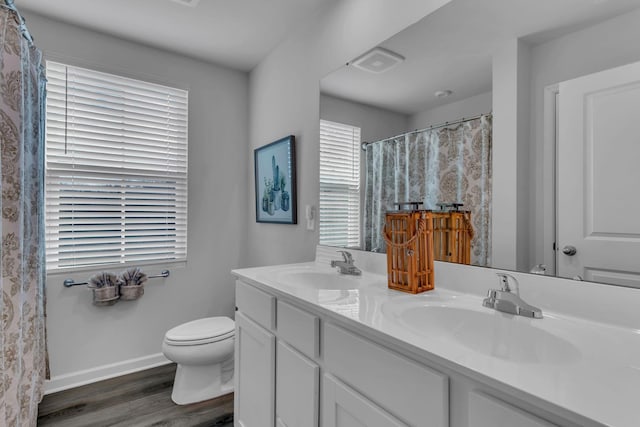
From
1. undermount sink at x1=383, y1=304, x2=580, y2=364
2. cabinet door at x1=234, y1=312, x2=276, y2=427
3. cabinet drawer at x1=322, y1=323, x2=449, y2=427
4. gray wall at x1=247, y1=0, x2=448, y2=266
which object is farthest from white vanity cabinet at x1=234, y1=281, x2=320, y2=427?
gray wall at x1=247, y1=0, x2=448, y2=266

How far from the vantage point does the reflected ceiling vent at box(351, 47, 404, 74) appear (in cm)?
156

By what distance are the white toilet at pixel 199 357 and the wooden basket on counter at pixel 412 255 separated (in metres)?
1.31

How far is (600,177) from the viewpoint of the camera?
36.1 inches

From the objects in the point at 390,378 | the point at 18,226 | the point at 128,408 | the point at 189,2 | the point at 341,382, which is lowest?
the point at 128,408

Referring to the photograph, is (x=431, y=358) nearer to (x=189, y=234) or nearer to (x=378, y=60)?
(x=378, y=60)

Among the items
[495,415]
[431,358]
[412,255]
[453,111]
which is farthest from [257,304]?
[453,111]

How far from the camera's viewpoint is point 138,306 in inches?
96.4

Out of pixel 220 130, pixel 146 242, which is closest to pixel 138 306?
pixel 146 242

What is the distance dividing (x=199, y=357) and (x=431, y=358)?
1.71 metres

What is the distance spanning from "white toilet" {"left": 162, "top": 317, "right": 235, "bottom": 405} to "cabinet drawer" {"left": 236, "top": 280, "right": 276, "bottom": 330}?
0.54m

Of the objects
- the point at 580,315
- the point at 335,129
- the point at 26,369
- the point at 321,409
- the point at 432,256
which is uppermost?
the point at 335,129

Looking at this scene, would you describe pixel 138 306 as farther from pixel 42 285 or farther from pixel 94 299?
pixel 42 285

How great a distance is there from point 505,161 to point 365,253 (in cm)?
79

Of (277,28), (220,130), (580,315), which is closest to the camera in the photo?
(580,315)
